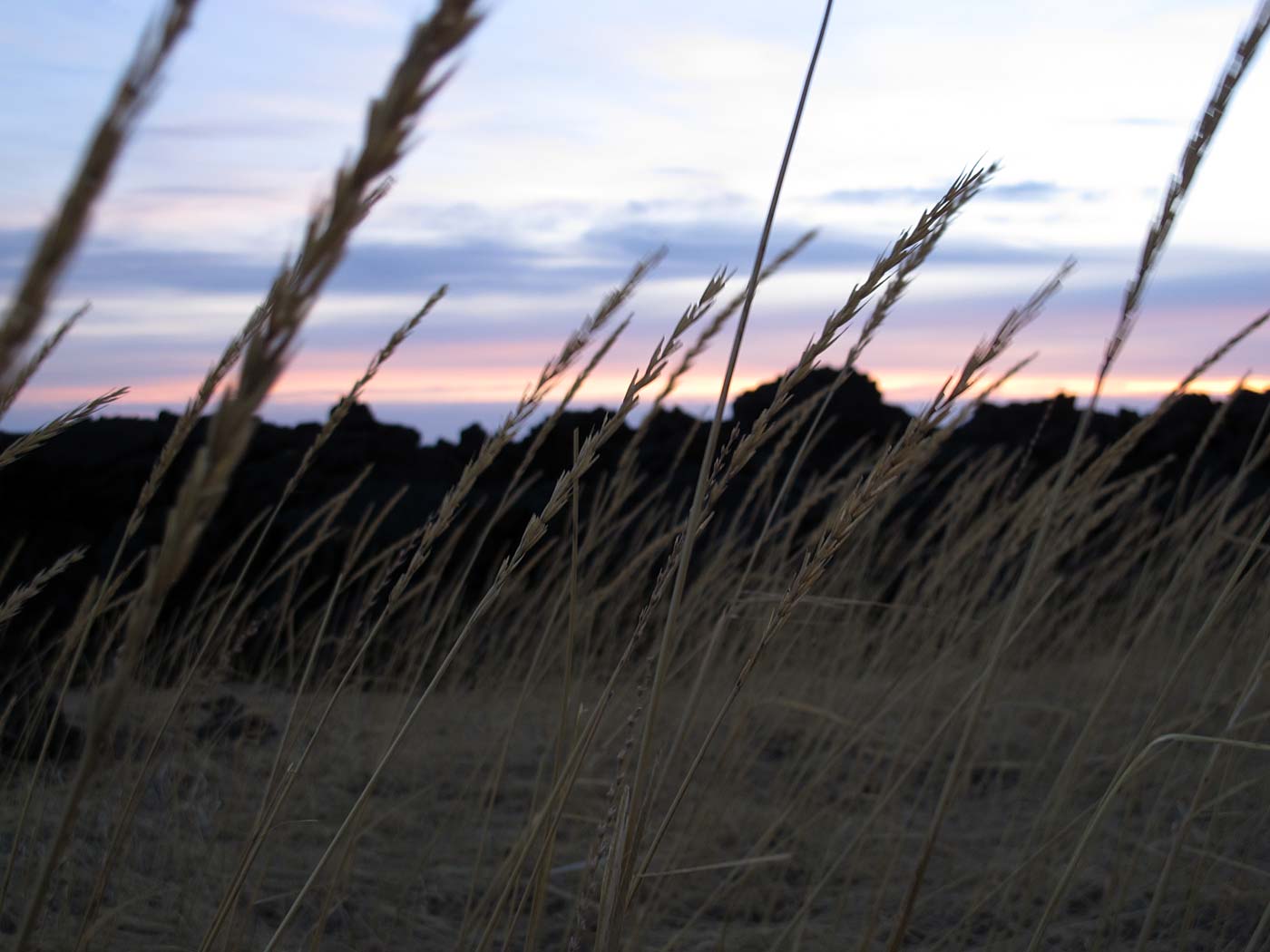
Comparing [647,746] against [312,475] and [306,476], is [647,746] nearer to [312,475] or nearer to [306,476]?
[306,476]

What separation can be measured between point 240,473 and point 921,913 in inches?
190

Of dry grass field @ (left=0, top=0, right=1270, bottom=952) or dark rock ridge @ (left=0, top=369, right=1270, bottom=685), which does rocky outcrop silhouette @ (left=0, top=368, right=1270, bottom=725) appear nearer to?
dark rock ridge @ (left=0, top=369, right=1270, bottom=685)

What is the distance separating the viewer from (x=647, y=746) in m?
0.98

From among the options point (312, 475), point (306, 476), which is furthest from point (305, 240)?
point (312, 475)

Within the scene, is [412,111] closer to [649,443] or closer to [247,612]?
[247,612]

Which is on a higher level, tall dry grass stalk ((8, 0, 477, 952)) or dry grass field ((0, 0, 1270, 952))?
tall dry grass stalk ((8, 0, 477, 952))

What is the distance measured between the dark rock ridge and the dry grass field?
0.33 metres

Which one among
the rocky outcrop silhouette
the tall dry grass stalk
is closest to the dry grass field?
the tall dry grass stalk

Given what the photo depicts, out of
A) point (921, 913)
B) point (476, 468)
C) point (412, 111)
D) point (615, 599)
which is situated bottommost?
point (921, 913)

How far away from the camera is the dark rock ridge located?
5.59m

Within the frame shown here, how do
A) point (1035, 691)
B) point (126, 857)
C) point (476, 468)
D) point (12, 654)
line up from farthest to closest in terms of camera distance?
1. point (12, 654)
2. point (1035, 691)
3. point (126, 857)
4. point (476, 468)

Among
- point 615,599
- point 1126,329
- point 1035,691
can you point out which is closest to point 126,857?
point 1126,329

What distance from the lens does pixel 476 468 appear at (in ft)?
3.47

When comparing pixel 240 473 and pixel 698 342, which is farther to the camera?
pixel 240 473
